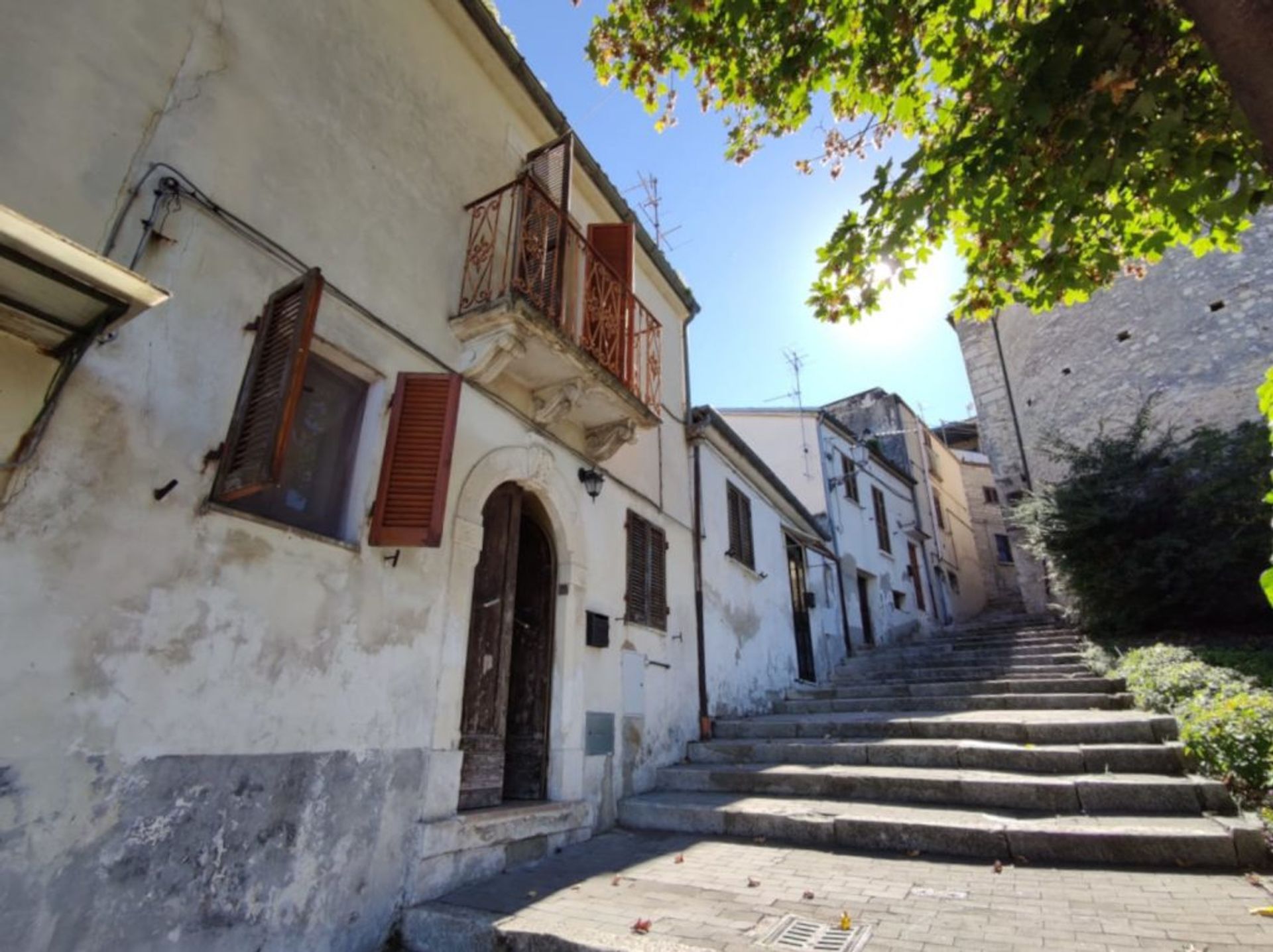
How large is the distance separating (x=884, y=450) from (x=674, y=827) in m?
18.9

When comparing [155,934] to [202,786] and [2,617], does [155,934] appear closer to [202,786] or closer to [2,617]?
[202,786]

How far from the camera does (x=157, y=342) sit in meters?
3.37

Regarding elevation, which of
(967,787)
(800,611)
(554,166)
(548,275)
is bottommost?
(967,787)

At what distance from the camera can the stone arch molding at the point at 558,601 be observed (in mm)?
4773

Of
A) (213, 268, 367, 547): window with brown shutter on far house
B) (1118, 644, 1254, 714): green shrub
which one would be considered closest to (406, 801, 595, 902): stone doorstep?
(213, 268, 367, 547): window with brown shutter on far house

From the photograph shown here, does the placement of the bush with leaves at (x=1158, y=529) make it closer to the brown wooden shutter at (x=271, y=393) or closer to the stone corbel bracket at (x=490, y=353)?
the stone corbel bracket at (x=490, y=353)

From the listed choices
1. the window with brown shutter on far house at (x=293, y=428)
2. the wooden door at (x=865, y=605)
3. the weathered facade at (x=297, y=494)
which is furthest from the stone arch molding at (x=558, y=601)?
the wooden door at (x=865, y=605)

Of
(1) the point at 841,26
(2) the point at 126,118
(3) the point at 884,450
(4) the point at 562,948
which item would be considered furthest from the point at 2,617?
(3) the point at 884,450

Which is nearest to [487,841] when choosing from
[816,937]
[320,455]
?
[816,937]

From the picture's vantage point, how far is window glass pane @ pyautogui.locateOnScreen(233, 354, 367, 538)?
13.8 feet

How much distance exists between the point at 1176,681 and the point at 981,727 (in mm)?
2000

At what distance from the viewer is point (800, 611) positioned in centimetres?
1332

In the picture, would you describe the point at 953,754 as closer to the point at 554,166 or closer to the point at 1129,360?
the point at 554,166

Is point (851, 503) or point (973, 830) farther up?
point (851, 503)
